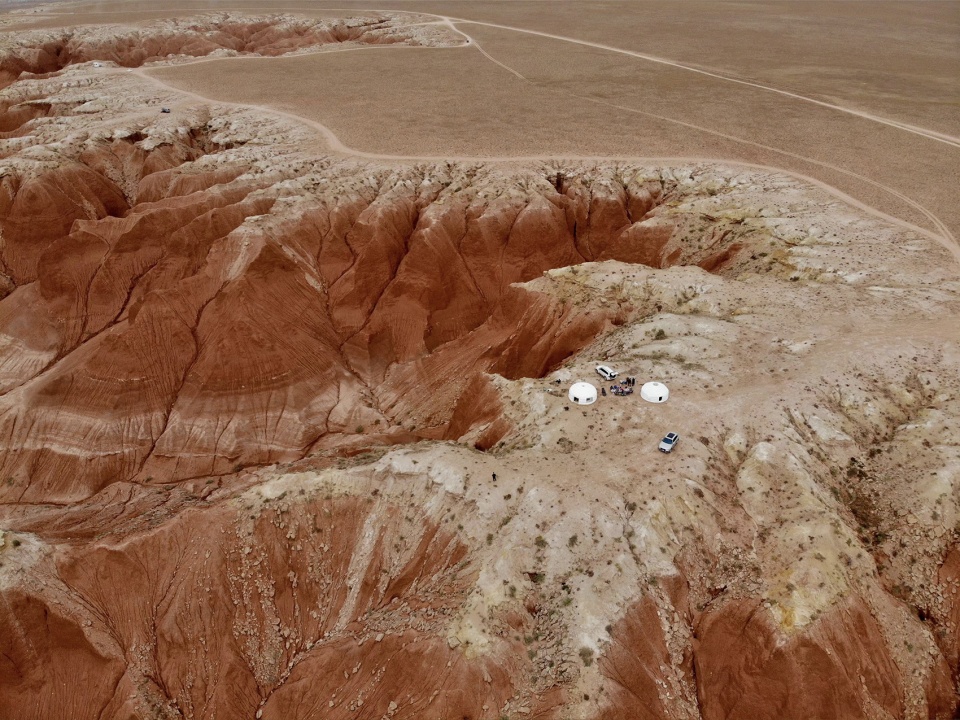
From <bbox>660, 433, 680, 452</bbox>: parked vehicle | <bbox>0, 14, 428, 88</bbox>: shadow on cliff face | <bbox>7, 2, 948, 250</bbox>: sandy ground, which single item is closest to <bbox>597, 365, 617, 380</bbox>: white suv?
<bbox>660, 433, 680, 452</bbox>: parked vehicle

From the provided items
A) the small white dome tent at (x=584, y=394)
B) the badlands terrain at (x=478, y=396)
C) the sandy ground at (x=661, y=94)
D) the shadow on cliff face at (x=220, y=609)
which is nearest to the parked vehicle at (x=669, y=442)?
the badlands terrain at (x=478, y=396)

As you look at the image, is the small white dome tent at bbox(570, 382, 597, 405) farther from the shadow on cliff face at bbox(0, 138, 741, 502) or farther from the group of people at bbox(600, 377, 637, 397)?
the shadow on cliff face at bbox(0, 138, 741, 502)

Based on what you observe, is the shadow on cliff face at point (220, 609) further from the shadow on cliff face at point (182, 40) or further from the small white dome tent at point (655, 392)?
the shadow on cliff face at point (182, 40)

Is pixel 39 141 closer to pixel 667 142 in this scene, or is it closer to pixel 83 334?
pixel 83 334

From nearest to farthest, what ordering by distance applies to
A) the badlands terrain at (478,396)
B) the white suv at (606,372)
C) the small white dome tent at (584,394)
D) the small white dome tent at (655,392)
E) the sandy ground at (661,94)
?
the badlands terrain at (478,396)
the small white dome tent at (655,392)
the small white dome tent at (584,394)
the white suv at (606,372)
the sandy ground at (661,94)

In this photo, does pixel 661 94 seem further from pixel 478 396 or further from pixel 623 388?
pixel 623 388

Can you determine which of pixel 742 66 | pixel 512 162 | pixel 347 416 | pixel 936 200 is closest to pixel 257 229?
pixel 347 416

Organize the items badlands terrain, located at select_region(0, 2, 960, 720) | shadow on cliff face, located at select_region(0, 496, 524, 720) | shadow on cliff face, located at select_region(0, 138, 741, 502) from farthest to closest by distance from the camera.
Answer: shadow on cliff face, located at select_region(0, 138, 741, 502)
shadow on cliff face, located at select_region(0, 496, 524, 720)
badlands terrain, located at select_region(0, 2, 960, 720)
